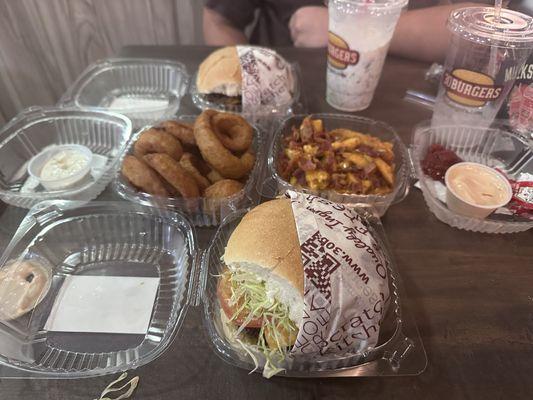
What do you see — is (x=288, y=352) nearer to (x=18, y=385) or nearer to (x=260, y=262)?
(x=260, y=262)

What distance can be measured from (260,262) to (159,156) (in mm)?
668

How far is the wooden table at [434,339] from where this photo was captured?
1.01m

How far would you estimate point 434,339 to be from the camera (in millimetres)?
1124

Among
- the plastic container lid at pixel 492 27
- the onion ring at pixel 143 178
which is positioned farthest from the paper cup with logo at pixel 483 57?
the onion ring at pixel 143 178

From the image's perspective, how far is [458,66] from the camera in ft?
5.26

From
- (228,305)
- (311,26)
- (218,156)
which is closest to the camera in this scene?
(228,305)

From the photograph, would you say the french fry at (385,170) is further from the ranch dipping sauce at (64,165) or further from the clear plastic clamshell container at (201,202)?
the ranch dipping sauce at (64,165)

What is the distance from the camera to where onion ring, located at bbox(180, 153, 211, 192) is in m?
1.47

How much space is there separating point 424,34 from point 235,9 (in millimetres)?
1361

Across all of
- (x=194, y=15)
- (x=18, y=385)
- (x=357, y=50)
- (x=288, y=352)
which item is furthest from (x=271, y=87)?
(x=194, y=15)

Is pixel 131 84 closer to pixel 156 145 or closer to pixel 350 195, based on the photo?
pixel 156 145

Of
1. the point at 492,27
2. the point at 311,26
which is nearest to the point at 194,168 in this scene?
the point at 492,27

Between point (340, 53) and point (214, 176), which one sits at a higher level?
point (340, 53)

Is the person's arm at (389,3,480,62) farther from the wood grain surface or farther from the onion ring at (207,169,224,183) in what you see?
the wood grain surface
